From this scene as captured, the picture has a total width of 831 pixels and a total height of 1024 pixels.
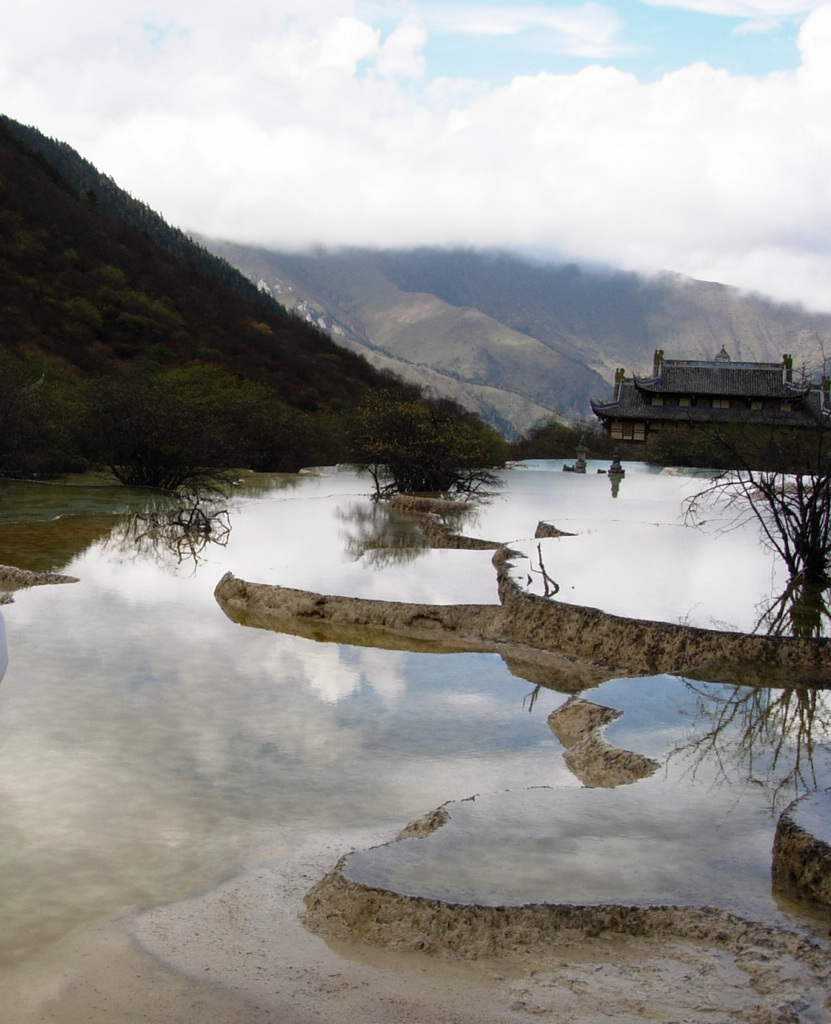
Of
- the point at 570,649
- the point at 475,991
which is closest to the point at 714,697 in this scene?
the point at 570,649

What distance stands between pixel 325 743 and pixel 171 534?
9421 millimetres

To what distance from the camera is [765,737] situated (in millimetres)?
6215

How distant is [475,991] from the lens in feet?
11.6

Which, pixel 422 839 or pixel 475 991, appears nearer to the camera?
pixel 475 991

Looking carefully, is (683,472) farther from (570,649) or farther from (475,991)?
(475,991)

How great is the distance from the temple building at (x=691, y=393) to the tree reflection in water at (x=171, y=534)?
38626mm

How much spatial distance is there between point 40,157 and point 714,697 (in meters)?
80.4

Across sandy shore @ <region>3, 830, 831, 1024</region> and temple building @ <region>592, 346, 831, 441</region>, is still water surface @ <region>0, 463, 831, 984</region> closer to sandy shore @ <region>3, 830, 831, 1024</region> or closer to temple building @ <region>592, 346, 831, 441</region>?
sandy shore @ <region>3, 830, 831, 1024</region>

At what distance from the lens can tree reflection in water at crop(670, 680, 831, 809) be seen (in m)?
5.51

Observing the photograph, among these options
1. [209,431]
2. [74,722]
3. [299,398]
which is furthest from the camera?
[299,398]

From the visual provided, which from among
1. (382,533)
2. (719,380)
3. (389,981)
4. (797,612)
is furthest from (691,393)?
(389,981)

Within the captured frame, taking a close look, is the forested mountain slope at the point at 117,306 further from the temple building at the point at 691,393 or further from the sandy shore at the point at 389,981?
the sandy shore at the point at 389,981

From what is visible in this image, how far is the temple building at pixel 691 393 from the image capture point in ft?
176

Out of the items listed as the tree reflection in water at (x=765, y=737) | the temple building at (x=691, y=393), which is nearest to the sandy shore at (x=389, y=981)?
the tree reflection in water at (x=765, y=737)
